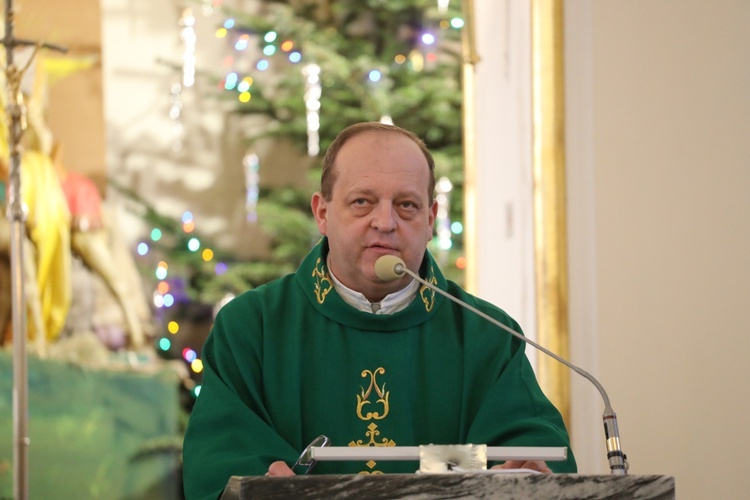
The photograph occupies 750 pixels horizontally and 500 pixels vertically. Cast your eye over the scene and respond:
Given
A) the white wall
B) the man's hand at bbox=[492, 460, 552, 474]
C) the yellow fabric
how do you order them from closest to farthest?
Answer: the man's hand at bbox=[492, 460, 552, 474]
the white wall
the yellow fabric

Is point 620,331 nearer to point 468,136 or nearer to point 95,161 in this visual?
point 468,136

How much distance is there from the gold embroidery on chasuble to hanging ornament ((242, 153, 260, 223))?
5452mm

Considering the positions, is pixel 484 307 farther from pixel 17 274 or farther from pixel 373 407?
pixel 17 274

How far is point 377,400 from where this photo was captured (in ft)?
10.5

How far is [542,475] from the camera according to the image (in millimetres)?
2180

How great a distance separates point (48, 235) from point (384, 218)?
4.87 m

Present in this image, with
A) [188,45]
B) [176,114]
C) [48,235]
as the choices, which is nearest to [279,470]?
[48,235]

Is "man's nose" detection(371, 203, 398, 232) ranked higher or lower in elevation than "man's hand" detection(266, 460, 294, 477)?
higher

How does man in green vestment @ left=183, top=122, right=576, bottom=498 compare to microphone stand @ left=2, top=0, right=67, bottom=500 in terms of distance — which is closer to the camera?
man in green vestment @ left=183, top=122, right=576, bottom=498

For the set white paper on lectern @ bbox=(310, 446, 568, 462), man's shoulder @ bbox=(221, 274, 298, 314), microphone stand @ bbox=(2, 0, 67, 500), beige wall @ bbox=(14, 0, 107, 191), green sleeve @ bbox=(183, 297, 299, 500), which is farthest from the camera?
beige wall @ bbox=(14, 0, 107, 191)

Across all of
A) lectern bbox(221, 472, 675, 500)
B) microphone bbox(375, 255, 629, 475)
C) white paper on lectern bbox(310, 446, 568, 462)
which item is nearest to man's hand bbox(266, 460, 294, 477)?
white paper on lectern bbox(310, 446, 568, 462)

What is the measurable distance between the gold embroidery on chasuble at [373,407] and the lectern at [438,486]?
0.97 m

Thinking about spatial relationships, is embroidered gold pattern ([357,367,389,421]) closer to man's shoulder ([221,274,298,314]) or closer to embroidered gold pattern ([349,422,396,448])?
embroidered gold pattern ([349,422,396,448])

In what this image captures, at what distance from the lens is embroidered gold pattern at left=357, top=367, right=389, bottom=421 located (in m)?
3.18
